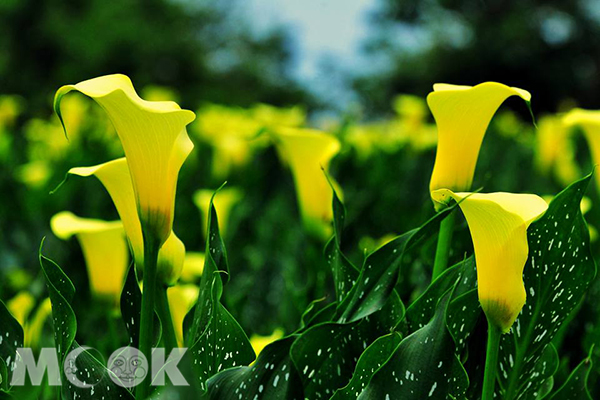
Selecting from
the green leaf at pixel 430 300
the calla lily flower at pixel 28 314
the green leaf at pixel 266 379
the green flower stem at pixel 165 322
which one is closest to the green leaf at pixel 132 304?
the green flower stem at pixel 165 322

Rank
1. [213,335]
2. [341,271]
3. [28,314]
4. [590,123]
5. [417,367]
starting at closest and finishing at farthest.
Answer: [417,367] < [213,335] < [341,271] < [590,123] < [28,314]

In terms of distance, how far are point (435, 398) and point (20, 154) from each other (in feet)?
9.42

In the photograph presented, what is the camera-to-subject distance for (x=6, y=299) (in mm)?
1505

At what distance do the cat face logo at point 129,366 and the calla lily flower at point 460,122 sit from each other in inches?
14.1

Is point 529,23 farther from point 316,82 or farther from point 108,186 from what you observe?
point 108,186

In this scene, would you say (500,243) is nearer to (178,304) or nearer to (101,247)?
(178,304)

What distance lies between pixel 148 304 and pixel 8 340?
0.17 meters

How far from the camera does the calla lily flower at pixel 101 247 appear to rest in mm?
1097

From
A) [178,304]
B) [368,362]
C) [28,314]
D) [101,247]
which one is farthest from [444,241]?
[28,314]

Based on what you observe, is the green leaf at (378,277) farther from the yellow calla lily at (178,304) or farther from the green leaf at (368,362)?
the yellow calla lily at (178,304)

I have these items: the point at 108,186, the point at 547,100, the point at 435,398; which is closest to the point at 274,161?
the point at 108,186

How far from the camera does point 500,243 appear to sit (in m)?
0.68

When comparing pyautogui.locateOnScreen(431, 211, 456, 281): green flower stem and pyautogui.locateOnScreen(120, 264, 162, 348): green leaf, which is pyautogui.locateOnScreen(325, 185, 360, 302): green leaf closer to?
pyautogui.locateOnScreen(431, 211, 456, 281): green flower stem

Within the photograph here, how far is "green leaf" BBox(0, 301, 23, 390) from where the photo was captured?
0.77 m
